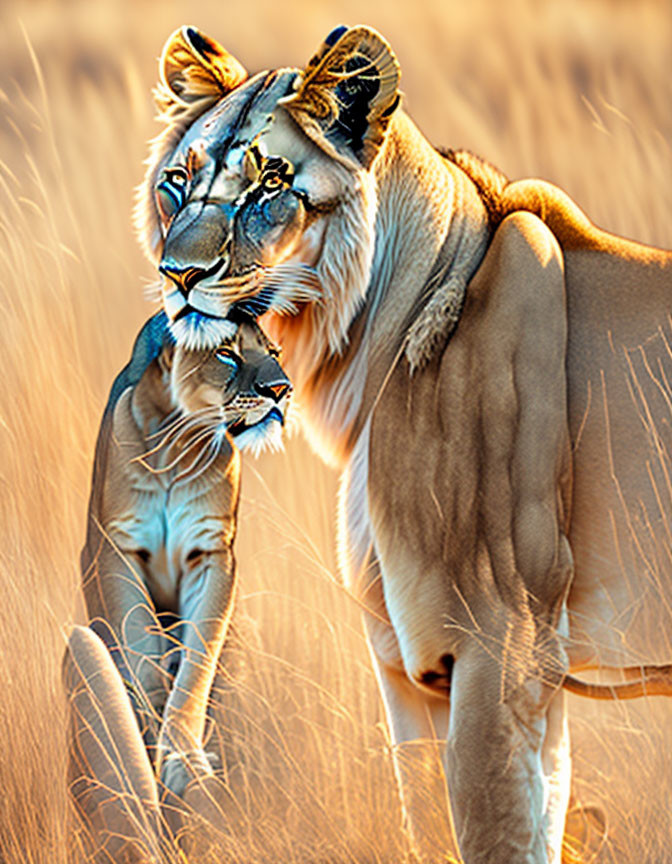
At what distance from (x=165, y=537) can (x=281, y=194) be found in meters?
1.17

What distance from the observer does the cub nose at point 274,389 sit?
2854mm

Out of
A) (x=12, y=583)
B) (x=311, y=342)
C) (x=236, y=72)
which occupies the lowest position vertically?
(x=12, y=583)

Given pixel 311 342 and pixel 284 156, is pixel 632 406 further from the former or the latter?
pixel 284 156

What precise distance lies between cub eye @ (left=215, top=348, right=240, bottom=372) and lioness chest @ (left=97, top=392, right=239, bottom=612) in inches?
20.8

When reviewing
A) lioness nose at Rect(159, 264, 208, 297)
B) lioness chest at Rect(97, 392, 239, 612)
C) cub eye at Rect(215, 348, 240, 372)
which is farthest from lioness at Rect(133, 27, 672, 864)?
lioness chest at Rect(97, 392, 239, 612)

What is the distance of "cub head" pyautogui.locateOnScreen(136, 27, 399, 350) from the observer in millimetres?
2570

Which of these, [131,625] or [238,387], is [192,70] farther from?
[131,625]

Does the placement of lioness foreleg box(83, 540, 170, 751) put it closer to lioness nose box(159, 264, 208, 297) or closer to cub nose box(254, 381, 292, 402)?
cub nose box(254, 381, 292, 402)

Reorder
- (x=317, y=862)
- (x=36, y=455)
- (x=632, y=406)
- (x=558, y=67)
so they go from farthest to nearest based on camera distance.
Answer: (x=558, y=67)
(x=36, y=455)
(x=317, y=862)
(x=632, y=406)

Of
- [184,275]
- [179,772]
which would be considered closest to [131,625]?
[179,772]

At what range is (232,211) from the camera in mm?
2590

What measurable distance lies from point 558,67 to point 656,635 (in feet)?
9.43

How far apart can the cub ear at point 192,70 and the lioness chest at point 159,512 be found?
0.87 meters

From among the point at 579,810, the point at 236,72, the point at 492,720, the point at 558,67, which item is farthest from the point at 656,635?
the point at 558,67
